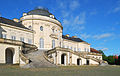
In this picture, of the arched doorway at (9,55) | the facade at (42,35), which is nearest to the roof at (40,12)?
the facade at (42,35)

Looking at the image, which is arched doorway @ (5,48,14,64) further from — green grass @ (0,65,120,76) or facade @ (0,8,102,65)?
green grass @ (0,65,120,76)

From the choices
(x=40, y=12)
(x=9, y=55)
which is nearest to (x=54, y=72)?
(x=9, y=55)

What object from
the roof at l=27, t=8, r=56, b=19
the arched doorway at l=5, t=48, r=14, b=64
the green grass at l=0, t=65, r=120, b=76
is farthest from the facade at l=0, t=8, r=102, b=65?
the green grass at l=0, t=65, r=120, b=76

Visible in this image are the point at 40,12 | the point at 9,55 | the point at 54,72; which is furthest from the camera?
the point at 40,12

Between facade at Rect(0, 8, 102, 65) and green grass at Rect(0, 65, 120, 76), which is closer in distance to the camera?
green grass at Rect(0, 65, 120, 76)

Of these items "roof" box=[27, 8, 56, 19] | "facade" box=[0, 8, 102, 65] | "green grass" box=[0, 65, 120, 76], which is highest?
"roof" box=[27, 8, 56, 19]

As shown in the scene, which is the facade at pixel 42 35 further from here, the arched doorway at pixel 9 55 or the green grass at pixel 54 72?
the green grass at pixel 54 72

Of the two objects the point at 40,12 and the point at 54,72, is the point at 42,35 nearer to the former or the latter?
the point at 40,12

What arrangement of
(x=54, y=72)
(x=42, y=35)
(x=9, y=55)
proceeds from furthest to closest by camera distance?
(x=42, y=35) < (x=9, y=55) < (x=54, y=72)

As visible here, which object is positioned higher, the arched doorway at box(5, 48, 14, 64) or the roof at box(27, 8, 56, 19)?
the roof at box(27, 8, 56, 19)

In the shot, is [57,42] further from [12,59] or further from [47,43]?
[12,59]

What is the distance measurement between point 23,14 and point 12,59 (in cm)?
1560

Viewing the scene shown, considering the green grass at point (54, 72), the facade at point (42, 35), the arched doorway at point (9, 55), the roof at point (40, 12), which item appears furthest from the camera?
the roof at point (40, 12)

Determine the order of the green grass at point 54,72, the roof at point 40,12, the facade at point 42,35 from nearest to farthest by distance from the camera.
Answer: the green grass at point 54,72
the facade at point 42,35
the roof at point 40,12
